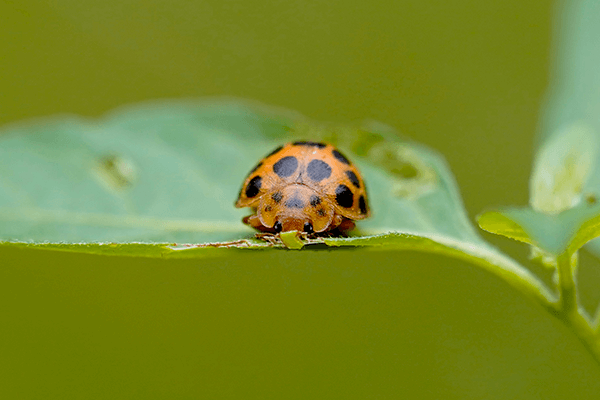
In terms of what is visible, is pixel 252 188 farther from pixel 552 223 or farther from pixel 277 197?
pixel 552 223

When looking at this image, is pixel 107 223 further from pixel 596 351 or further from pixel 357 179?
pixel 596 351

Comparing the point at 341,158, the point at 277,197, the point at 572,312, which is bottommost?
the point at 572,312

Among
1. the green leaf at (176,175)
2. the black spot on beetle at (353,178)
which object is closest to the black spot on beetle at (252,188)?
the green leaf at (176,175)

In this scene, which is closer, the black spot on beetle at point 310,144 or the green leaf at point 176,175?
the green leaf at point 176,175

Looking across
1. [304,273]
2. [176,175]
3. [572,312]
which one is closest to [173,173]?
[176,175]

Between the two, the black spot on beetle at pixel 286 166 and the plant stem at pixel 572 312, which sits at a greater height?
the black spot on beetle at pixel 286 166

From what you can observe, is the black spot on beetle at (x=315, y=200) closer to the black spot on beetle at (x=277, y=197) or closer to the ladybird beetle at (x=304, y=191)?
the ladybird beetle at (x=304, y=191)
